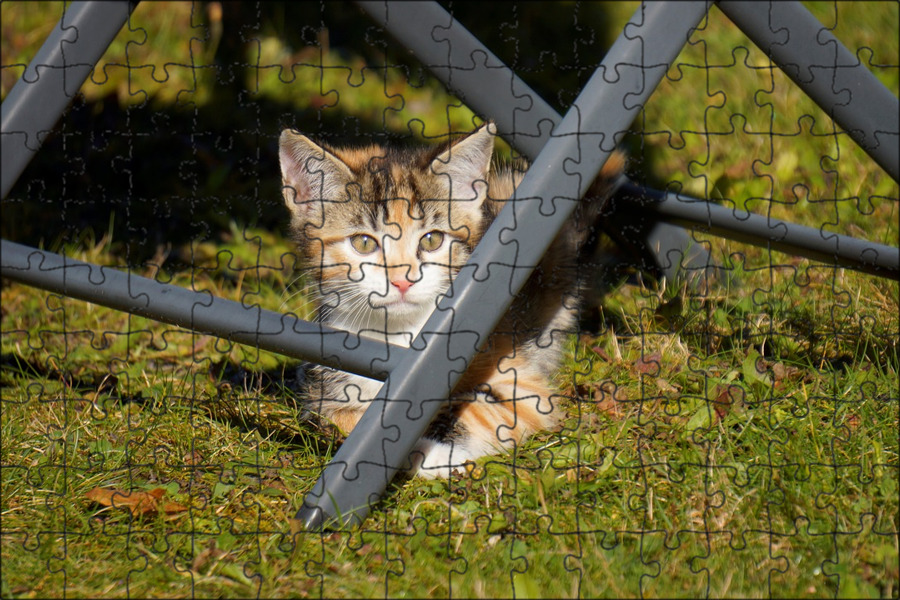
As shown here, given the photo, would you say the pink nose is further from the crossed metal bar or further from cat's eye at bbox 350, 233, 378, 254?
the crossed metal bar

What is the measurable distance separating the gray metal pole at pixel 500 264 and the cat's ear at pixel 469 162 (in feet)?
1.45

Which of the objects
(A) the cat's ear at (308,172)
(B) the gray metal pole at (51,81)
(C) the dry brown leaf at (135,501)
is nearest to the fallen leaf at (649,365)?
(A) the cat's ear at (308,172)

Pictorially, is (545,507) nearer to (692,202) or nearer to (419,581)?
(419,581)

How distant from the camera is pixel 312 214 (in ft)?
9.97

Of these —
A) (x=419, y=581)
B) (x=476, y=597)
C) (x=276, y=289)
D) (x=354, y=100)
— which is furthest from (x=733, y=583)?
→ (x=354, y=100)

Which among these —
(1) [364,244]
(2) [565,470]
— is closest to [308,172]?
(1) [364,244]

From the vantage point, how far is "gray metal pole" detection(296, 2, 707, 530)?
2.24m

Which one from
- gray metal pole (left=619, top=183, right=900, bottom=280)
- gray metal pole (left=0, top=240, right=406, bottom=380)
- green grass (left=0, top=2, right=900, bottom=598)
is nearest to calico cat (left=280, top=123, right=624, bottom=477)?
green grass (left=0, top=2, right=900, bottom=598)

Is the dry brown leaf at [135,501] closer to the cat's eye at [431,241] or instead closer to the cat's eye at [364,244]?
the cat's eye at [364,244]

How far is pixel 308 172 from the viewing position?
287 centimetres

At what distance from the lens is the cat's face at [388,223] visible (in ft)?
9.02

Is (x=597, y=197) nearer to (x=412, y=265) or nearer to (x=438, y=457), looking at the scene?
(x=412, y=265)

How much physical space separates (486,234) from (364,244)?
2.31 ft

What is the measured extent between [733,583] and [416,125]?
3812 mm
